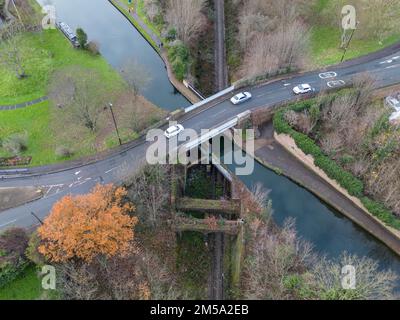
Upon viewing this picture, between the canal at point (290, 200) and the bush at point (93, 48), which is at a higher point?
the bush at point (93, 48)

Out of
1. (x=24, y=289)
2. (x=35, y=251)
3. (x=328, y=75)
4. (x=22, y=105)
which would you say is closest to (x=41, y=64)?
(x=22, y=105)

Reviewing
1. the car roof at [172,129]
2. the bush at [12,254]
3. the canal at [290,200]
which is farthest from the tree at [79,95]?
the bush at [12,254]

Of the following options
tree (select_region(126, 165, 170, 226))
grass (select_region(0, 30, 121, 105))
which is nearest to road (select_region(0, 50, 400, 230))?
tree (select_region(126, 165, 170, 226))

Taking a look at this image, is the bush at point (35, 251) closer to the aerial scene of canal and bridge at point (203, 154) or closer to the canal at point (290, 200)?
the aerial scene of canal and bridge at point (203, 154)

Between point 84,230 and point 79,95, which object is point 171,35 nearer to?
point 79,95

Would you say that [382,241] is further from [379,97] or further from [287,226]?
[379,97]
